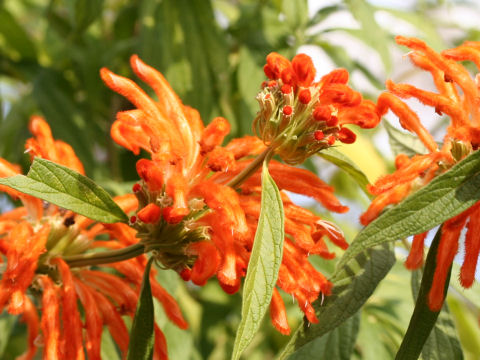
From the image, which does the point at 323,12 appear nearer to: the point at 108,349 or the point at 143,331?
the point at 108,349

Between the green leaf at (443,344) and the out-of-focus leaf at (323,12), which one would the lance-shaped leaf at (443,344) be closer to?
the green leaf at (443,344)

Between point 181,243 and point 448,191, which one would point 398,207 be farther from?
point 181,243

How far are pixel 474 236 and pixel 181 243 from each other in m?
0.37

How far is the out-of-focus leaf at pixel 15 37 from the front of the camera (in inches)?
79.9

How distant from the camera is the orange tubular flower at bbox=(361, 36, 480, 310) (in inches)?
34.7

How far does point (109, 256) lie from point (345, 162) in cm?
35

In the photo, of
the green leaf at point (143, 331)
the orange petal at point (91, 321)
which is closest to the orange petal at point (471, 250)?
the green leaf at point (143, 331)

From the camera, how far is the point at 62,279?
1072mm

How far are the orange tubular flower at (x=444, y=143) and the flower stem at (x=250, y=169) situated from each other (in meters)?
0.15

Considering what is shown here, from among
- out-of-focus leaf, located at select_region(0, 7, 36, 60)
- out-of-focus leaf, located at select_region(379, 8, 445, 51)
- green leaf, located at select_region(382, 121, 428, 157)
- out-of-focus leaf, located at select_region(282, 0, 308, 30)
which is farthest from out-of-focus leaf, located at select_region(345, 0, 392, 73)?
out-of-focus leaf, located at select_region(0, 7, 36, 60)

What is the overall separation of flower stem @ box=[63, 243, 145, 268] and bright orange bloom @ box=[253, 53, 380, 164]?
23cm

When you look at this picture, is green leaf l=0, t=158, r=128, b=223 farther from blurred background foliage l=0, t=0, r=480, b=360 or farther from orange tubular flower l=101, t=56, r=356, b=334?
blurred background foliage l=0, t=0, r=480, b=360

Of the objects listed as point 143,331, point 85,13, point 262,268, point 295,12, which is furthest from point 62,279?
point 295,12

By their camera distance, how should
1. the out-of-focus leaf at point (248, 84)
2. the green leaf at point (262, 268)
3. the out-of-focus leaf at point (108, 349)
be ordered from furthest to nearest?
the out-of-focus leaf at point (248, 84), the out-of-focus leaf at point (108, 349), the green leaf at point (262, 268)
